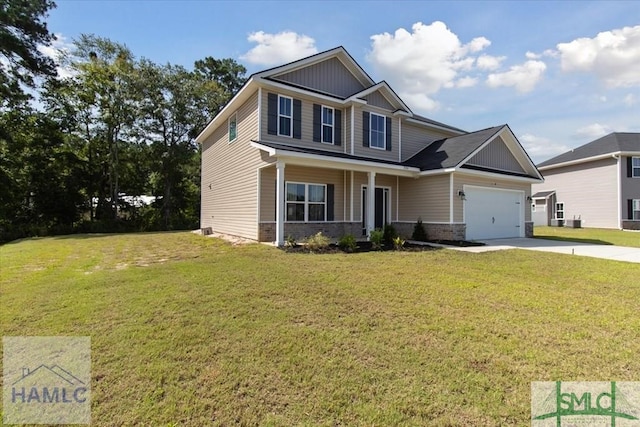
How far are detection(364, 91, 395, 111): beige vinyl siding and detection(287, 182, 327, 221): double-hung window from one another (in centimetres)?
448

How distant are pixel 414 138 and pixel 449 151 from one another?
2380mm

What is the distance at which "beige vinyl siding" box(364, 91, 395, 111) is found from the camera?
1376 centimetres

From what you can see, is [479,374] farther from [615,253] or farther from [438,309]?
[615,253]

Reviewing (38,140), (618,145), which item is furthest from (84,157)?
(618,145)

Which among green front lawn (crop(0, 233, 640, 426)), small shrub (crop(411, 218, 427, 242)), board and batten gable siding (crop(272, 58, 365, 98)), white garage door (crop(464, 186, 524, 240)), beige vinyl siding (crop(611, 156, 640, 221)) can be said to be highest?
board and batten gable siding (crop(272, 58, 365, 98))

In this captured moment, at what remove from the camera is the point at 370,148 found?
13.9m

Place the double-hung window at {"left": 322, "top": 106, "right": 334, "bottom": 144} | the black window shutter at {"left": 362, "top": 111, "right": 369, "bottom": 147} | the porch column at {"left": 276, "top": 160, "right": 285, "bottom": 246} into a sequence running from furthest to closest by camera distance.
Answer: the black window shutter at {"left": 362, "top": 111, "right": 369, "bottom": 147}, the double-hung window at {"left": 322, "top": 106, "right": 334, "bottom": 144}, the porch column at {"left": 276, "top": 160, "right": 285, "bottom": 246}

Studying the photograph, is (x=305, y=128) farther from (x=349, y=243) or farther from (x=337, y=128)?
(x=349, y=243)

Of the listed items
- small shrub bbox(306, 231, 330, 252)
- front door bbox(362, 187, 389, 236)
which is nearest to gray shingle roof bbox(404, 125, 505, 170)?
front door bbox(362, 187, 389, 236)

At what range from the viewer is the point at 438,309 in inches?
173

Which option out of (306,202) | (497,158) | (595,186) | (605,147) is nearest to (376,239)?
(306,202)

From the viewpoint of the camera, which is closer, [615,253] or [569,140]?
[615,253]

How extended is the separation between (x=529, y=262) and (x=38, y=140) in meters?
28.2

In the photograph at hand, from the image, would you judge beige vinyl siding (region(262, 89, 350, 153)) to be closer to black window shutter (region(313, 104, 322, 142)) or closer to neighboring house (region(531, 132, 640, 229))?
black window shutter (region(313, 104, 322, 142))
